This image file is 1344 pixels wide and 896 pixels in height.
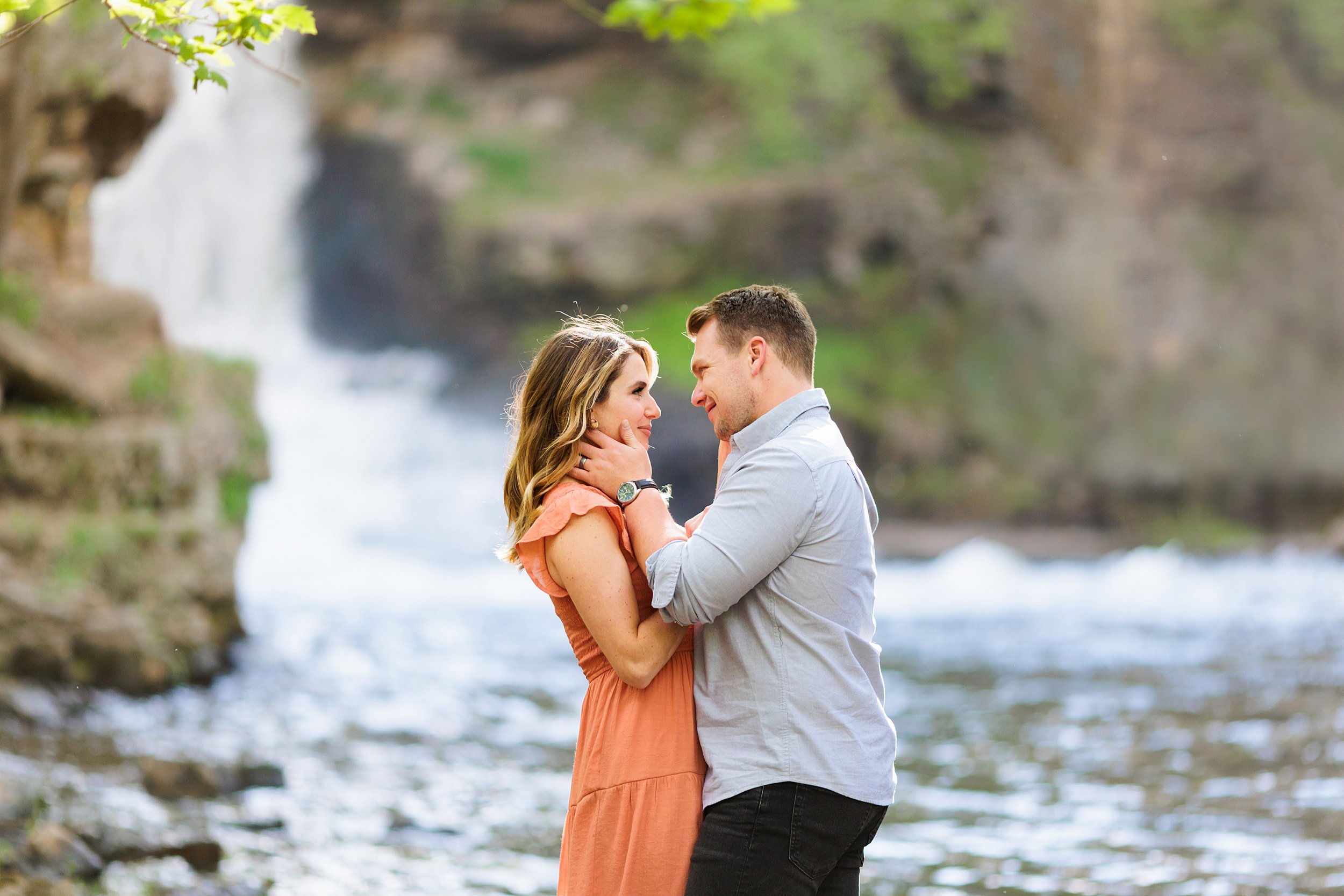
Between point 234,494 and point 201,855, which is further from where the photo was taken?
point 234,494

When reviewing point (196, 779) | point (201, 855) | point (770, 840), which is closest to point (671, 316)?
point (196, 779)

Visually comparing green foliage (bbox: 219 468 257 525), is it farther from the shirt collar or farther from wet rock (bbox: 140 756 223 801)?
the shirt collar

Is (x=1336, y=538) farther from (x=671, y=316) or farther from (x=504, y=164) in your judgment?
(x=504, y=164)

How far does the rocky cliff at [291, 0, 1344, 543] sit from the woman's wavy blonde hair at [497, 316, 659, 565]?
2085cm

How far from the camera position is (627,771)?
2695 millimetres

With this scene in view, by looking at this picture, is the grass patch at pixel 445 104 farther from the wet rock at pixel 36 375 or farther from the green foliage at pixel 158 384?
the wet rock at pixel 36 375

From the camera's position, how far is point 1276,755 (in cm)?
869

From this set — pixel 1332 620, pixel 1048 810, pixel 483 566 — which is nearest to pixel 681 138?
pixel 483 566

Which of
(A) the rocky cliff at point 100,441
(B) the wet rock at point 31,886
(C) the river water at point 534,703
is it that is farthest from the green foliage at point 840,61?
(B) the wet rock at point 31,886

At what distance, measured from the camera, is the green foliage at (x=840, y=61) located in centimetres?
2756

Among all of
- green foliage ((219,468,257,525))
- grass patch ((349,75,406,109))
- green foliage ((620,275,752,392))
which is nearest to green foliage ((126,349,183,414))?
green foliage ((219,468,257,525))

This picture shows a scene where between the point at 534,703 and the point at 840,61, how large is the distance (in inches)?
826

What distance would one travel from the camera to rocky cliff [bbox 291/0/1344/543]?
24.2 meters

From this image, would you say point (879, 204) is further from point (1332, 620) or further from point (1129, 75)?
point (1332, 620)
